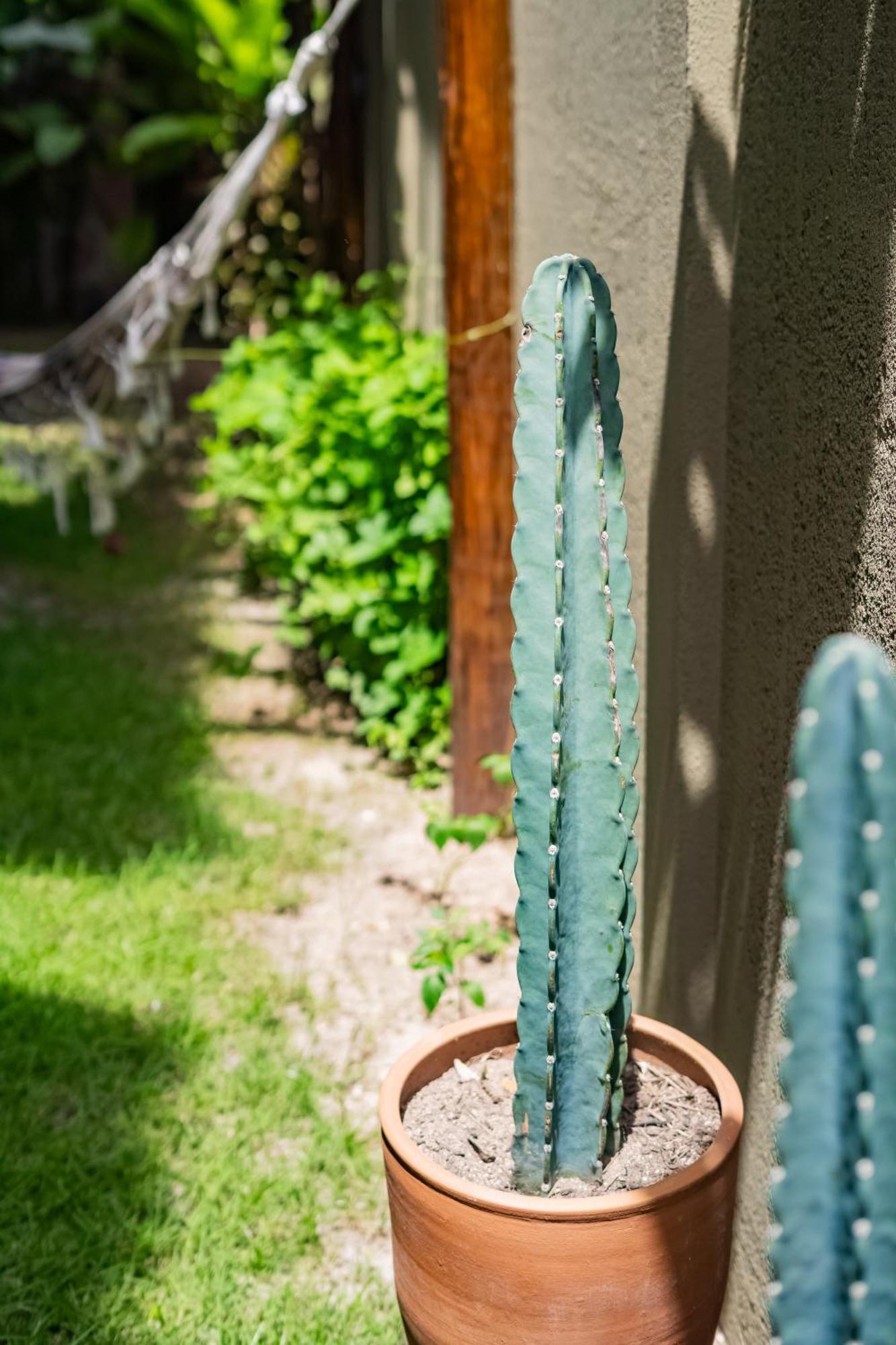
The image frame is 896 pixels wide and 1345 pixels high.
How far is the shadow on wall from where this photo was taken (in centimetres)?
146

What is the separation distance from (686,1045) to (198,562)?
5114mm

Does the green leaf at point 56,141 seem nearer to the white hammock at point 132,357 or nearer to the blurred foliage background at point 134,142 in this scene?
the blurred foliage background at point 134,142

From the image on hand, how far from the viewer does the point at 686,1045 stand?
71.9 inches

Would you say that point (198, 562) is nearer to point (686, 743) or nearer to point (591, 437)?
point (686, 743)

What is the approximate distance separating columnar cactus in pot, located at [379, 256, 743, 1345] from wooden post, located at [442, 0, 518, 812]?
182cm

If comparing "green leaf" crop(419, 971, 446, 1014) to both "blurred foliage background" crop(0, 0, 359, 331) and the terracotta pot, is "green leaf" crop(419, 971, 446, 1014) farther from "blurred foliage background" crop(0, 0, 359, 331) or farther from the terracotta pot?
"blurred foliage background" crop(0, 0, 359, 331)

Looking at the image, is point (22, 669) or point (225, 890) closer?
point (225, 890)

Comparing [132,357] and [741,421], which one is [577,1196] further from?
[132,357]

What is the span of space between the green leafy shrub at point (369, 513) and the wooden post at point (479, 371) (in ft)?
1.11

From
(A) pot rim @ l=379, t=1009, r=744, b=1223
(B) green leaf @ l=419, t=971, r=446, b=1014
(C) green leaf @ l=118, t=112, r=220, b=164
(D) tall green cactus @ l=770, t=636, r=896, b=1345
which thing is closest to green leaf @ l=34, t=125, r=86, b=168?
(C) green leaf @ l=118, t=112, r=220, b=164

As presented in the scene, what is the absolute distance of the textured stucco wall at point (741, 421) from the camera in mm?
1487

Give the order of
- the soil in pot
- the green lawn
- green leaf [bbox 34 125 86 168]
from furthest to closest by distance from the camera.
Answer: green leaf [bbox 34 125 86 168]
the green lawn
the soil in pot

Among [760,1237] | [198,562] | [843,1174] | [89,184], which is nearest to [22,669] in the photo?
[198,562]

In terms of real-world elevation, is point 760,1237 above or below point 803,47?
below
